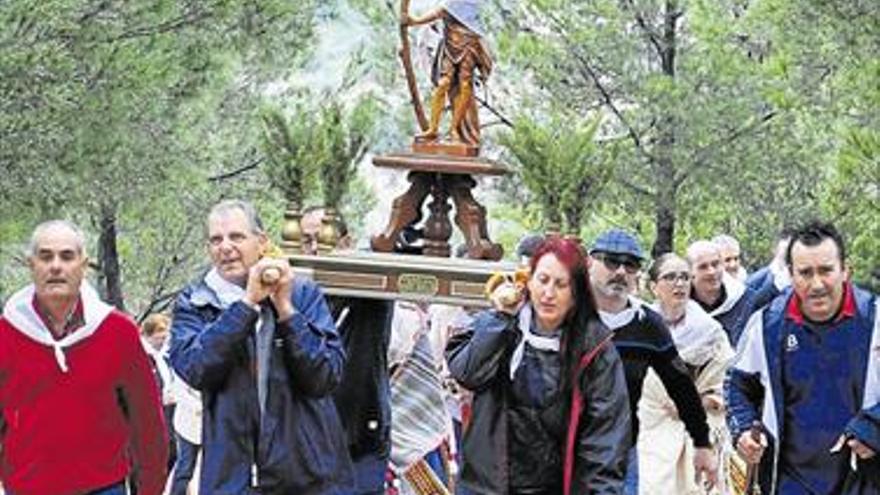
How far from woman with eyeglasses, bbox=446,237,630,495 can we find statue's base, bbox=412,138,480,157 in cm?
318

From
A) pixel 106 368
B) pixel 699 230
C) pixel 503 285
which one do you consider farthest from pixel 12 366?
pixel 699 230

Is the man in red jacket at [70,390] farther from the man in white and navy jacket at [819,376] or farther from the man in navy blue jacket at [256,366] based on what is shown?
the man in white and navy jacket at [819,376]

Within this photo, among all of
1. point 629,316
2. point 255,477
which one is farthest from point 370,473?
point 255,477

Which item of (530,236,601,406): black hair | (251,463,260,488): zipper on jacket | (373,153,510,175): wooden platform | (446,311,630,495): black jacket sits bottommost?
(251,463,260,488): zipper on jacket

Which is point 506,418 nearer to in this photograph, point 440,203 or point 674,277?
point 440,203

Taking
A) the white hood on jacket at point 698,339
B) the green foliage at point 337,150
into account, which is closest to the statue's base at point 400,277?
the green foliage at point 337,150

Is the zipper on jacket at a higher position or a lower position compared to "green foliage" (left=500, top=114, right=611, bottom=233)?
lower

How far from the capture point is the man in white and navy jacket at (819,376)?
865 centimetres

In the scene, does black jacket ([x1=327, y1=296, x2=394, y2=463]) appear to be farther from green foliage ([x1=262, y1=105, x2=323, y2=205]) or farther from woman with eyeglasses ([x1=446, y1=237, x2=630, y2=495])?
woman with eyeglasses ([x1=446, y1=237, x2=630, y2=495])

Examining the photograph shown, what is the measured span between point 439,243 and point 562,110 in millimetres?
14122

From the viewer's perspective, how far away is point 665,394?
1175cm

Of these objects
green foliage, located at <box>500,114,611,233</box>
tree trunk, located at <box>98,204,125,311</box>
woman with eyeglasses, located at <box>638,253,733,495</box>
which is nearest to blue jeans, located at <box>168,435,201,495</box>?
green foliage, located at <box>500,114,611,233</box>

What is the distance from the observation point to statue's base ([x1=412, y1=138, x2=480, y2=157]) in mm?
11259

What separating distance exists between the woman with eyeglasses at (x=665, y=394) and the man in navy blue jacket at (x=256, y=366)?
3643 millimetres
